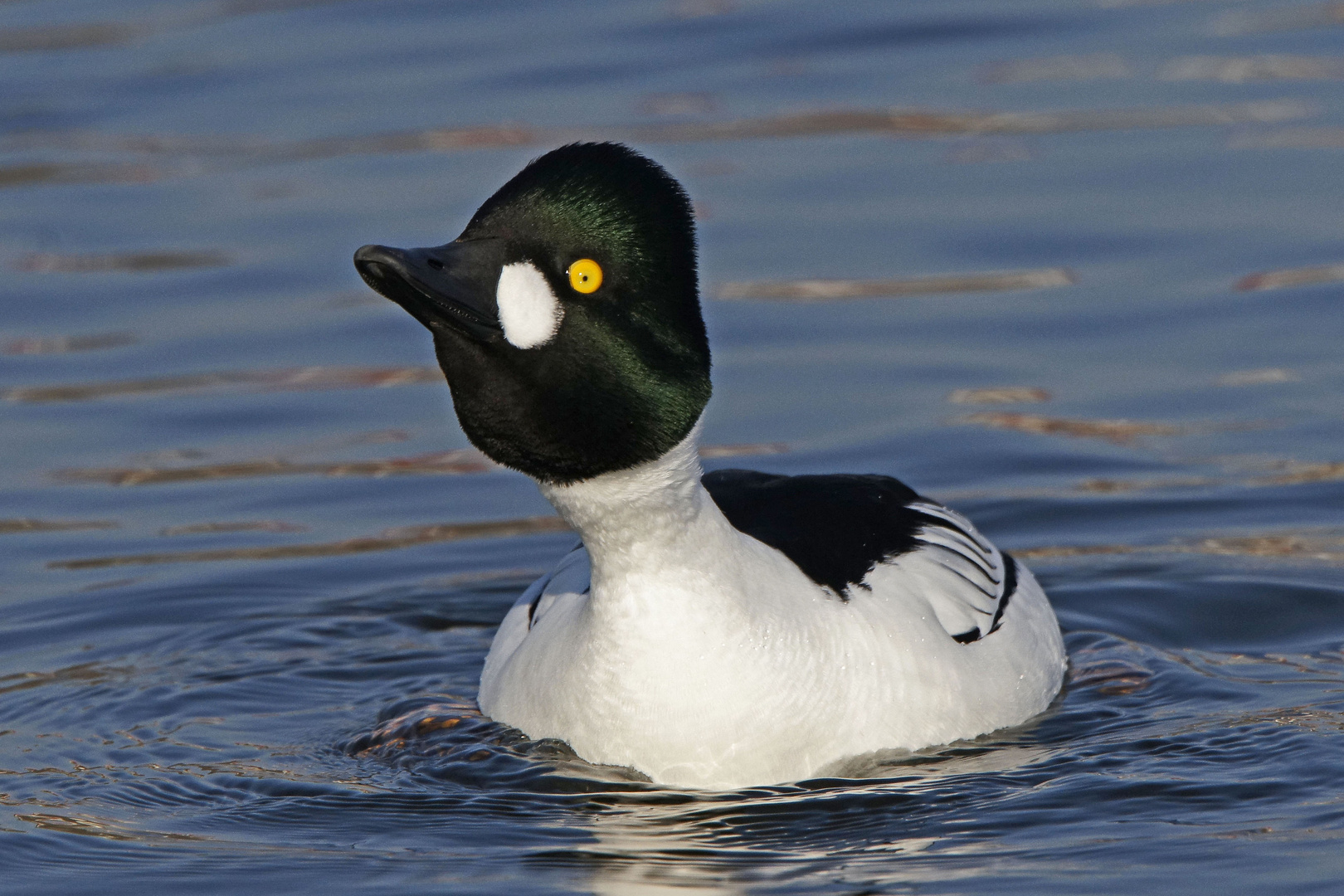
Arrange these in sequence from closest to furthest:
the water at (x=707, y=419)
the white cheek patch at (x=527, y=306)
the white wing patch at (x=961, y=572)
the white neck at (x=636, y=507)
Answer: the white cheek patch at (x=527, y=306) < the white neck at (x=636, y=507) < the water at (x=707, y=419) < the white wing patch at (x=961, y=572)

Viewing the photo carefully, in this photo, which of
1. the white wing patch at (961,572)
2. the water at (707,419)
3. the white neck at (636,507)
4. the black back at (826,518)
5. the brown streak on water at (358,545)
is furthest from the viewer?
the brown streak on water at (358,545)

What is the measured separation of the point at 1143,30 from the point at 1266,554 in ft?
26.2

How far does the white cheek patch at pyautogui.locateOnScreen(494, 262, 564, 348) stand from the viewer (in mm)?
5059

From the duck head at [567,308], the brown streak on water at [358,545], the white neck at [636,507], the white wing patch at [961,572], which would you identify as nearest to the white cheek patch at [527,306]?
the duck head at [567,308]

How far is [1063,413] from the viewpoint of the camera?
9930 mm

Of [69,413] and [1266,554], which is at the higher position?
[69,413]

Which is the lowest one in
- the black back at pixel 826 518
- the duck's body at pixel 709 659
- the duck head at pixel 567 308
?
the duck's body at pixel 709 659

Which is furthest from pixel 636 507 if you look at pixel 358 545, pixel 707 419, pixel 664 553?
pixel 707 419

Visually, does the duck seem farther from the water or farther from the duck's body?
the water

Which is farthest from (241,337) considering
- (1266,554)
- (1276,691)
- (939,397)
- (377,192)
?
(1276,691)

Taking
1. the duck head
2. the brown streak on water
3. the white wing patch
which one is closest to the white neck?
the duck head

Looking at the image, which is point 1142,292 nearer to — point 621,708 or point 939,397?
point 939,397

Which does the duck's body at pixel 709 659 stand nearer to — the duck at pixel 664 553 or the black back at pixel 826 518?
the duck at pixel 664 553

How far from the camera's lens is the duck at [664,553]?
5.12 metres
